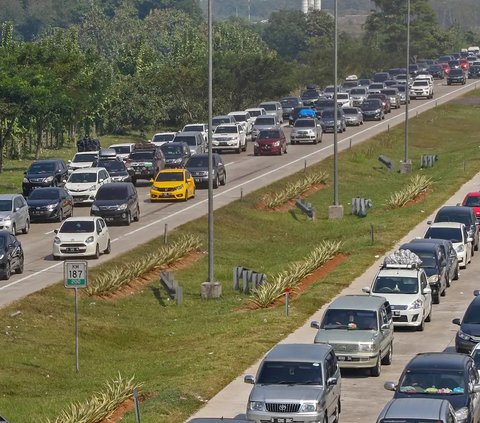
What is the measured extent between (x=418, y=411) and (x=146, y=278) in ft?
88.4

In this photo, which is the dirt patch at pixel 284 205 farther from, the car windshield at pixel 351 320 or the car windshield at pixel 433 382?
the car windshield at pixel 433 382

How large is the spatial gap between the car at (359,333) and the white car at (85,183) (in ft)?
100

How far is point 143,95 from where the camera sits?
113 meters

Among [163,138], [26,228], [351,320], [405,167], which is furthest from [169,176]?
[351,320]

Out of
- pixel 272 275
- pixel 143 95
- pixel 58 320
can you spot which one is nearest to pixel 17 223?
A: pixel 272 275

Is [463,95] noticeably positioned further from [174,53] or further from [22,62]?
[22,62]

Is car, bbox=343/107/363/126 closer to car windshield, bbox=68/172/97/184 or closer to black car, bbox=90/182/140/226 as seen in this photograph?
car windshield, bbox=68/172/97/184

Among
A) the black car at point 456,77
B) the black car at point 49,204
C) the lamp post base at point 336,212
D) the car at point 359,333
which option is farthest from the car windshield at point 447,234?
the black car at point 456,77

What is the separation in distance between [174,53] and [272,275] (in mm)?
88978

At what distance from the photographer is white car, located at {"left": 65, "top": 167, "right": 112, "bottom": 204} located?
214 ft

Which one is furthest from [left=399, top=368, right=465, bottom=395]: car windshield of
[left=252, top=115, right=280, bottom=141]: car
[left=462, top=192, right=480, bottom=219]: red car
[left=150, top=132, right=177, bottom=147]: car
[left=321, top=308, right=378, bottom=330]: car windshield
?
[left=252, top=115, right=280, bottom=141]: car

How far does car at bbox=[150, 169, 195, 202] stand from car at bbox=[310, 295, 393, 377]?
3236 centimetres

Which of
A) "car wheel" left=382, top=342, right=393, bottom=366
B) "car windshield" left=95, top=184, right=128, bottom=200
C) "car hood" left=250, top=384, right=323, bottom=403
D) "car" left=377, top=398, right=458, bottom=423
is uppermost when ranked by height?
"car" left=377, top=398, right=458, bottom=423

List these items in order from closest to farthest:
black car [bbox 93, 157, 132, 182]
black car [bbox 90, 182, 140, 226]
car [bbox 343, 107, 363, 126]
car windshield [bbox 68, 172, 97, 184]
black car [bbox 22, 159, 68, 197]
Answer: black car [bbox 90, 182, 140, 226] < car windshield [bbox 68, 172, 97, 184] < black car [bbox 22, 159, 68, 197] < black car [bbox 93, 157, 132, 182] < car [bbox 343, 107, 363, 126]
